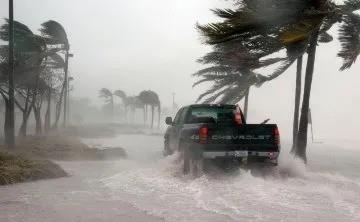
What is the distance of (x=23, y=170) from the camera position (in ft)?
40.7

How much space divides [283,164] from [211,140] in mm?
2297

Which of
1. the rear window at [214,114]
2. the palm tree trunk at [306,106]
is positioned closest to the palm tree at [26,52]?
the rear window at [214,114]

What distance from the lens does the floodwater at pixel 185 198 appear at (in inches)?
310

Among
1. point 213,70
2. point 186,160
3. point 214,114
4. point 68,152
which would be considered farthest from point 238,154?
point 213,70

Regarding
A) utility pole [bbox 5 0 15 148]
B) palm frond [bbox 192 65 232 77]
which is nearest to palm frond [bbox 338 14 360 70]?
utility pole [bbox 5 0 15 148]

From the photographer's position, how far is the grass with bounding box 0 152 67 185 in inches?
460

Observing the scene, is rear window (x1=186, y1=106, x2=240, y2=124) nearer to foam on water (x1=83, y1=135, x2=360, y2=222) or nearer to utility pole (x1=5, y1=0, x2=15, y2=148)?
foam on water (x1=83, y1=135, x2=360, y2=222)

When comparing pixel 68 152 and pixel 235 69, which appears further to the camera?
pixel 68 152

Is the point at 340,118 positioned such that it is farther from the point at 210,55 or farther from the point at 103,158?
the point at 103,158

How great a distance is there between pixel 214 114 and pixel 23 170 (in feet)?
17.6

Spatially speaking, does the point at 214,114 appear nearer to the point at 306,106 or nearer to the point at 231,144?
the point at 231,144

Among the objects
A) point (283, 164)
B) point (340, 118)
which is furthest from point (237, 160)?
point (340, 118)

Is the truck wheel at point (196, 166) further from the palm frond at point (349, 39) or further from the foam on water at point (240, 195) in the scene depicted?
the palm frond at point (349, 39)


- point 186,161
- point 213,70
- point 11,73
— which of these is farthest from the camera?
point 213,70
